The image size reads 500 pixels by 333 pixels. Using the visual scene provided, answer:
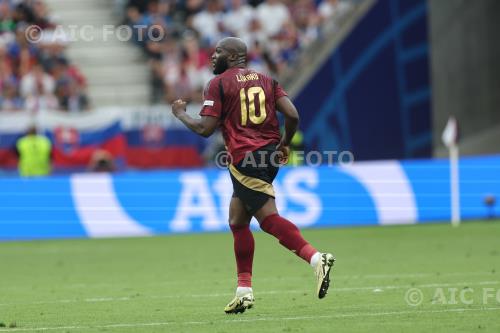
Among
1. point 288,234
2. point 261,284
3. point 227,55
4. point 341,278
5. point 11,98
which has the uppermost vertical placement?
point 11,98

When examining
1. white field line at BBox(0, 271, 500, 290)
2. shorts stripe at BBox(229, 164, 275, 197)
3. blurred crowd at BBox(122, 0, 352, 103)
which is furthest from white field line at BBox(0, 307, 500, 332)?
blurred crowd at BBox(122, 0, 352, 103)

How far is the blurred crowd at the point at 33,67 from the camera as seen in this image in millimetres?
28031

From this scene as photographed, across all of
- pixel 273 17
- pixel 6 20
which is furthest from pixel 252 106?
pixel 6 20

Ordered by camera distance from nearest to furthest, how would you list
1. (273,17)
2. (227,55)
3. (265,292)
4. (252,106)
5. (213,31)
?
(252,106) → (227,55) → (265,292) → (273,17) → (213,31)

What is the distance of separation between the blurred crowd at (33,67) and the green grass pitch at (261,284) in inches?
342

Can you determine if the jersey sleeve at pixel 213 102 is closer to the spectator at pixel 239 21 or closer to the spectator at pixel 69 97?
the spectator at pixel 69 97

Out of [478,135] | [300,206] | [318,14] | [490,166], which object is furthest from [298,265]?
[318,14]

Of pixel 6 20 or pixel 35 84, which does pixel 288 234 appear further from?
pixel 6 20

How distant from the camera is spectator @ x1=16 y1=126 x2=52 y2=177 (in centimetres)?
2308

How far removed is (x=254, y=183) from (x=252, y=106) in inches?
24.7

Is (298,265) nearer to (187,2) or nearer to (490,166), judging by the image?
(490,166)

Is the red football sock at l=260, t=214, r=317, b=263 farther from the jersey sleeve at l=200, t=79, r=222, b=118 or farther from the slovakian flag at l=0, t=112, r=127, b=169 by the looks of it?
the slovakian flag at l=0, t=112, r=127, b=169
